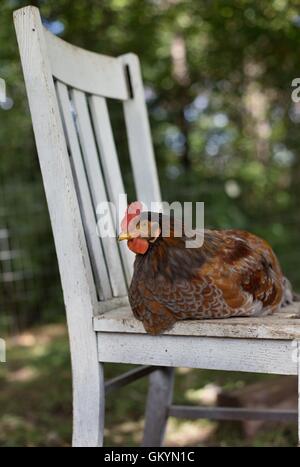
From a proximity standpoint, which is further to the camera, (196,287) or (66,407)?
(66,407)

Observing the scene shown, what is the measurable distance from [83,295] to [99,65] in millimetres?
647

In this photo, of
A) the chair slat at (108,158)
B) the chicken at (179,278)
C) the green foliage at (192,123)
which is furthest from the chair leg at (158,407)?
the green foliage at (192,123)

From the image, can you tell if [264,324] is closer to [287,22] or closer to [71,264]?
[71,264]

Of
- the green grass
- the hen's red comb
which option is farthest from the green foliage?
the hen's red comb

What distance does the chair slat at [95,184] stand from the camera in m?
1.36

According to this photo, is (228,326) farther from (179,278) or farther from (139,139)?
(139,139)

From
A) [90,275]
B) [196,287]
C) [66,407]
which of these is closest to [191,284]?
[196,287]

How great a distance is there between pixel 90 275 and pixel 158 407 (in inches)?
24.4

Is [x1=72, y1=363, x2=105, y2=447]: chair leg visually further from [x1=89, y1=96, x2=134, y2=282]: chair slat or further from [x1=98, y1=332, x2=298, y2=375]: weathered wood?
[x1=89, y1=96, x2=134, y2=282]: chair slat

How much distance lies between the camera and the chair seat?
995 mm

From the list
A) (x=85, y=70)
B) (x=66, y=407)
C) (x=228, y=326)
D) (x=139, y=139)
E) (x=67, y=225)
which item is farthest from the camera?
(x=66, y=407)

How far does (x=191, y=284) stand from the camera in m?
1.04

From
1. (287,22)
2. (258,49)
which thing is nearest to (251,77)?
(258,49)

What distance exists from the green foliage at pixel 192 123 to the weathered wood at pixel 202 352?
8.15 feet
